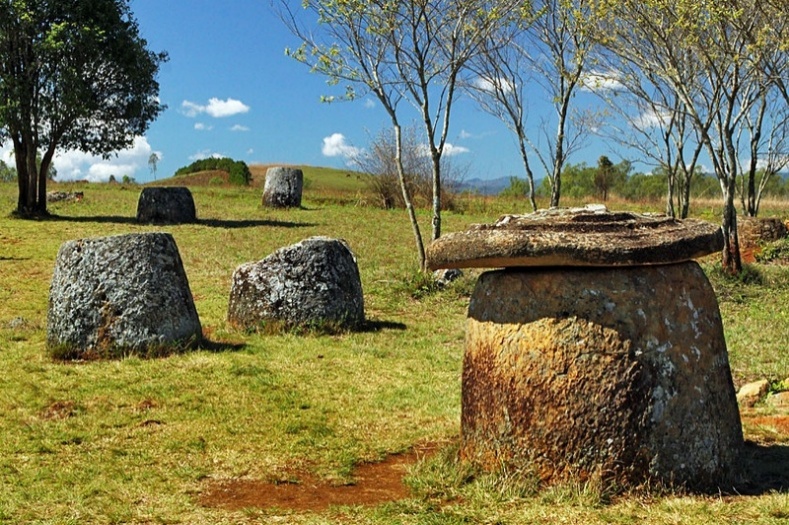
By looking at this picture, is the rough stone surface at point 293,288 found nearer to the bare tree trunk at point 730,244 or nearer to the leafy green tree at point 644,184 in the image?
the bare tree trunk at point 730,244

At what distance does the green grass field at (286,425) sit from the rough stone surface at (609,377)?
222 mm

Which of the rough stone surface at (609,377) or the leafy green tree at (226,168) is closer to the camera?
the rough stone surface at (609,377)

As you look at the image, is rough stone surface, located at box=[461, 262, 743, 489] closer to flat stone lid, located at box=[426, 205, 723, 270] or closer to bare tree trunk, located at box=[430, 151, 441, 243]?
flat stone lid, located at box=[426, 205, 723, 270]

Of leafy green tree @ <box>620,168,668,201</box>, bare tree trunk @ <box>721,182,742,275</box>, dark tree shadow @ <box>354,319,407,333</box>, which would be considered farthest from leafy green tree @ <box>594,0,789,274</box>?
leafy green tree @ <box>620,168,668,201</box>

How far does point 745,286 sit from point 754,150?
10813mm

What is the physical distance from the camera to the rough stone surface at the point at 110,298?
963 cm

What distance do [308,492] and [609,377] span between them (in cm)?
218

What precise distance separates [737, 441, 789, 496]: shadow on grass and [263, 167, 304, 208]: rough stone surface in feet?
86.5

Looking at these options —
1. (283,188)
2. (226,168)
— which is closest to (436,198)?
(283,188)

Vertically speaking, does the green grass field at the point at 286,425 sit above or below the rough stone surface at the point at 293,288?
below

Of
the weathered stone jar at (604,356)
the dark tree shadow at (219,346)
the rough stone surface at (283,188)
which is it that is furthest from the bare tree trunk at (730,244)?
the rough stone surface at (283,188)

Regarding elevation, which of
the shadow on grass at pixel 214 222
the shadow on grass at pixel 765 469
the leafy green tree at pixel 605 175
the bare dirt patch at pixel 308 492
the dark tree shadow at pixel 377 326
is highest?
the leafy green tree at pixel 605 175

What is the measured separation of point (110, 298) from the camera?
31.7 ft

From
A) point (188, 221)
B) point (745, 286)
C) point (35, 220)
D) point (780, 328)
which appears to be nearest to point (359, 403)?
point (780, 328)
